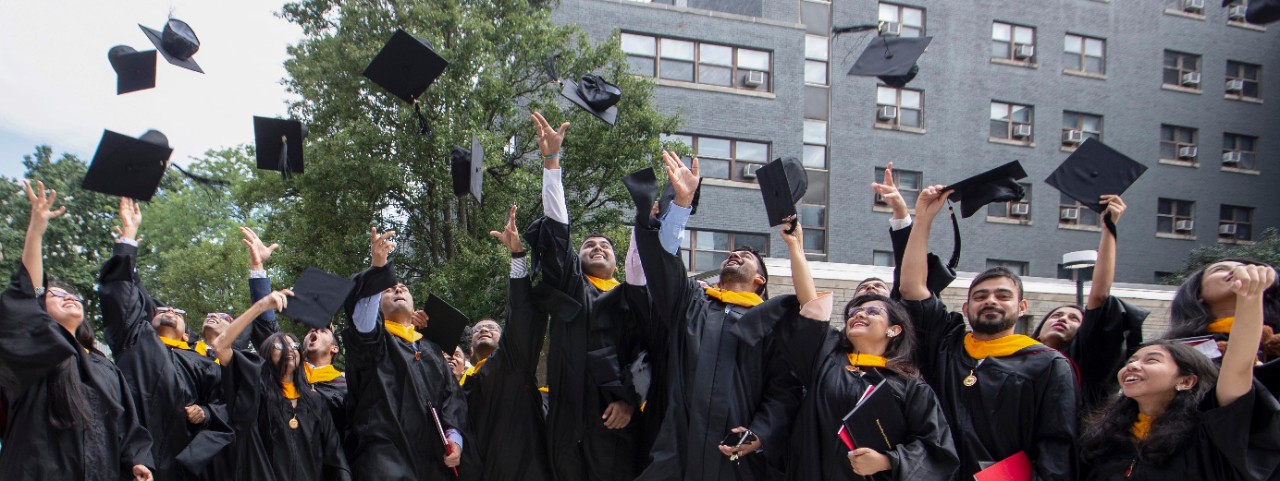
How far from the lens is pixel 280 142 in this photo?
758cm

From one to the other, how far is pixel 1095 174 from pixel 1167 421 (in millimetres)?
1617

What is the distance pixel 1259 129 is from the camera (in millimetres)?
30141

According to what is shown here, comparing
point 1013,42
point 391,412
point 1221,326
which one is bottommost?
point 391,412

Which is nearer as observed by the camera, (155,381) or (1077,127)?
(155,381)

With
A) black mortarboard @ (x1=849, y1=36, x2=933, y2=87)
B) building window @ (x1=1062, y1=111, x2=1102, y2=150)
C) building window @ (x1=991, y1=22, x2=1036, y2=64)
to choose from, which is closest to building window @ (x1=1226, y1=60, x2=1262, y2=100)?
building window @ (x1=1062, y1=111, x2=1102, y2=150)

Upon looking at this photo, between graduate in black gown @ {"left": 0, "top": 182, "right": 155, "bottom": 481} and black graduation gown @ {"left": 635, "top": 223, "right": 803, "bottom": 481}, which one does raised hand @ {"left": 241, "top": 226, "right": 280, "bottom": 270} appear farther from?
black graduation gown @ {"left": 635, "top": 223, "right": 803, "bottom": 481}

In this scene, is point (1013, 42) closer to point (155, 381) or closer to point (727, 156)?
point (727, 156)

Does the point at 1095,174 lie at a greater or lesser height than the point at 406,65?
lesser

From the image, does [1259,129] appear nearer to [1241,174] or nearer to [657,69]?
[1241,174]

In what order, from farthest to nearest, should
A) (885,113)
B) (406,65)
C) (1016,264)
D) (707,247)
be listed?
(1016,264)
(885,113)
(707,247)
(406,65)

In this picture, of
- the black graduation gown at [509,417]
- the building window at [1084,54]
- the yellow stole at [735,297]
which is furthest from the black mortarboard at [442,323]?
the building window at [1084,54]

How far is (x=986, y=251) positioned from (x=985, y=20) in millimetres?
6368

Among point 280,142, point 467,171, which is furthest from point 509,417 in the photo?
point 280,142

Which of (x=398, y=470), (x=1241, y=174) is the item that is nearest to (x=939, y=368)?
(x=398, y=470)
